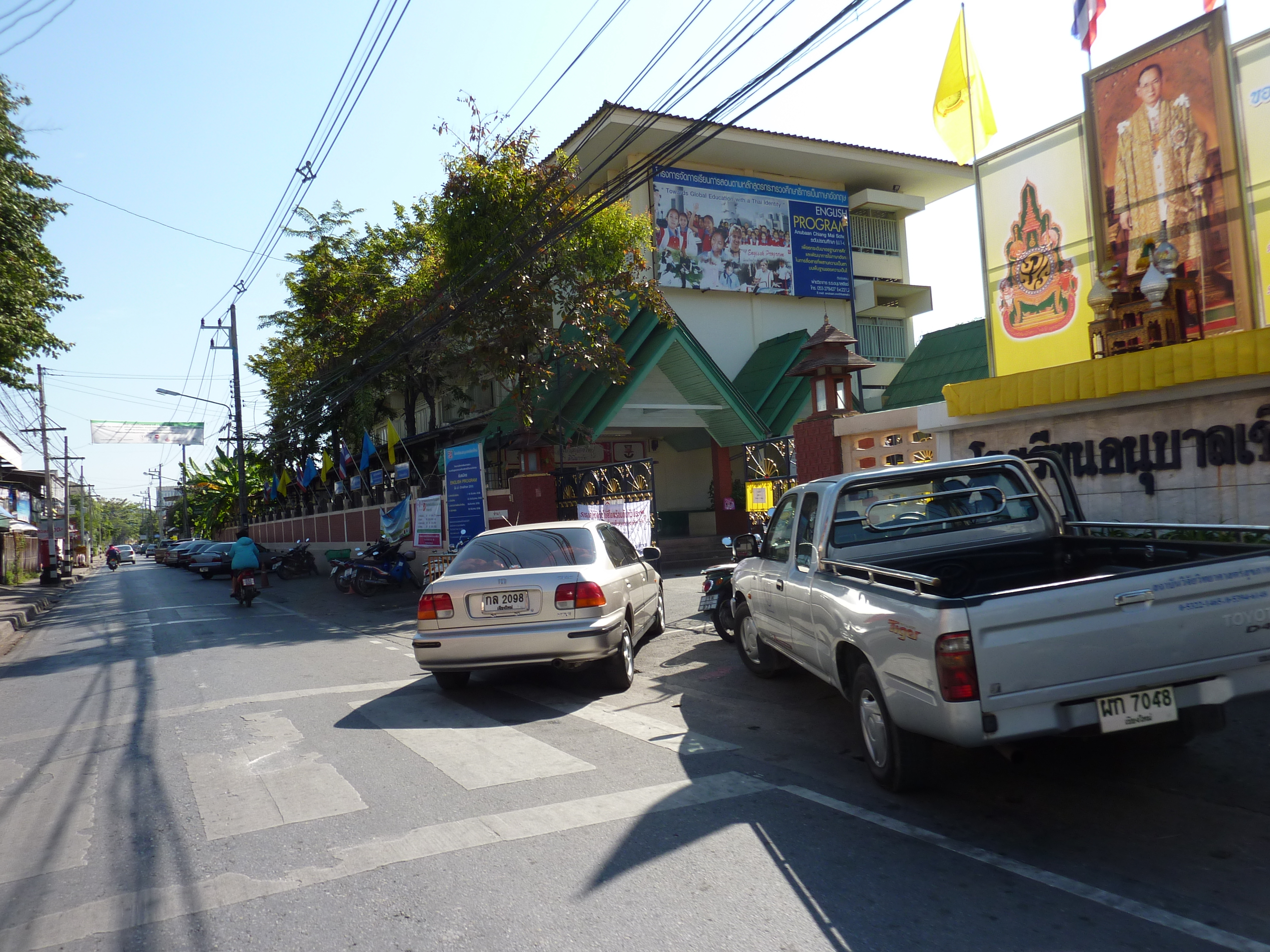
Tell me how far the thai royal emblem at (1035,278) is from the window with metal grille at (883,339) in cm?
1829

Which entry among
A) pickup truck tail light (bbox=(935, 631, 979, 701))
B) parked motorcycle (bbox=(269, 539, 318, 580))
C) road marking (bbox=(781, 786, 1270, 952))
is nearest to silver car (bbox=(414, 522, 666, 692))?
road marking (bbox=(781, 786, 1270, 952))

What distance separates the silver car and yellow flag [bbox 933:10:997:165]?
336 inches

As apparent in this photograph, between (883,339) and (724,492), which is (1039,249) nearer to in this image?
(724,492)

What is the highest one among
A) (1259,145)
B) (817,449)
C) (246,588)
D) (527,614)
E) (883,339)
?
(883,339)

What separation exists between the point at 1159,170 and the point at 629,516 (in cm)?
864

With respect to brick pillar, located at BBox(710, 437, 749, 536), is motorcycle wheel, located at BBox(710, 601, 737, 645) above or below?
below

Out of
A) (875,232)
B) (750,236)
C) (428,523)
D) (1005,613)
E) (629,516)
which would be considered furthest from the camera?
(875,232)

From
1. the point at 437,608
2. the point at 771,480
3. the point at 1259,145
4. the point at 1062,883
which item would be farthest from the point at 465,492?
the point at 1062,883

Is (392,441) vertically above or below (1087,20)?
below

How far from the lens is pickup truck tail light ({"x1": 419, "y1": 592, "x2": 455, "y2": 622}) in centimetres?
763

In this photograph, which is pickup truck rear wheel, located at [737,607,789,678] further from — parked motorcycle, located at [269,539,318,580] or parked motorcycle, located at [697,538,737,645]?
parked motorcycle, located at [269,539,318,580]

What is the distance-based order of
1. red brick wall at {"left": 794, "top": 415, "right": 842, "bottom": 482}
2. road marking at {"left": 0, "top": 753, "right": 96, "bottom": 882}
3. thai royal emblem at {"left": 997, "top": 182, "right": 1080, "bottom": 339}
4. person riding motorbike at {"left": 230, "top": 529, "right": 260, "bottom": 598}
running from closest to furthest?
road marking at {"left": 0, "top": 753, "right": 96, "bottom": 882} < thai royal emblem at {"left": 997, "top": 182, "right": 1080, "bottom": 339} < red brick wall at {"left": 794, "top": 415, "right": 842, "bottom": 482} < person riding motorbike at {"left": 230, "top": 529, "right": 260, "bottom": 598}

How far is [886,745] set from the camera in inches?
181

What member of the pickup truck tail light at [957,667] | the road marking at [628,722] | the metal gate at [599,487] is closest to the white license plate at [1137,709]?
the pickup truck tail light at [957,667]
